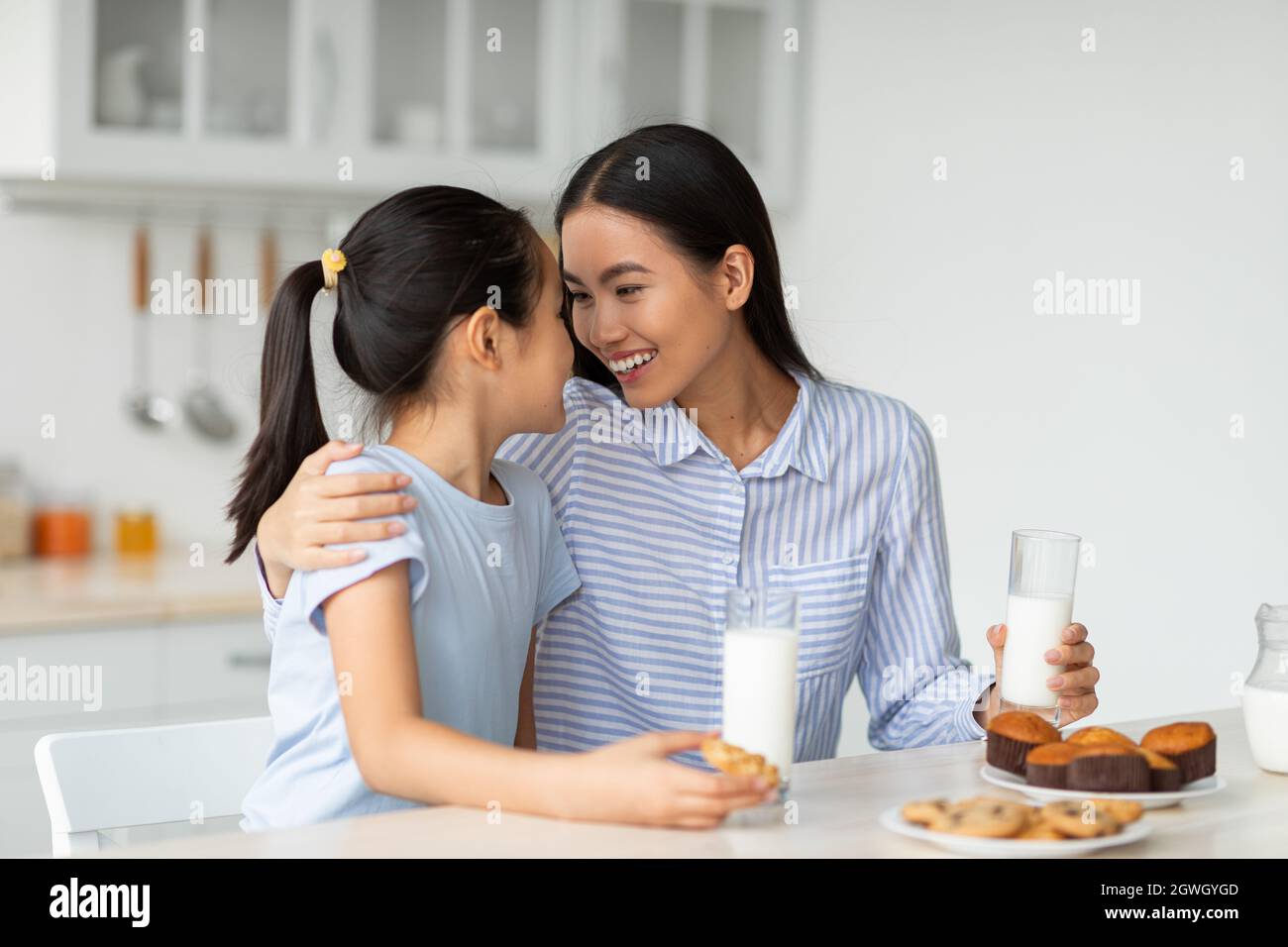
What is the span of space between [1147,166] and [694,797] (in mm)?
2030

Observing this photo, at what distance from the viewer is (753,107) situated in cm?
333

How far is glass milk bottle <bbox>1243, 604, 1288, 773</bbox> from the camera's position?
1.23 metres

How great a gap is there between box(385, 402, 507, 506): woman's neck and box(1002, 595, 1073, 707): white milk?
21.1 inches

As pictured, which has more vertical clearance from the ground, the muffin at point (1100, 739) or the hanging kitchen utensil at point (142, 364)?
the hanging kitchen utensil at point (142, 364)

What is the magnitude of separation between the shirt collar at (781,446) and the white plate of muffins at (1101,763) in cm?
56

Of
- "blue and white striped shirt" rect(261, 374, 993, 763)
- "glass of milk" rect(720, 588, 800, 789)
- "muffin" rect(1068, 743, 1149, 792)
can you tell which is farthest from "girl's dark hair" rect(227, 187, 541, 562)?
"muffin" rect(1068, 743, 1149, 792)

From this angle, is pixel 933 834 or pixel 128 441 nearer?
pixel 933 834

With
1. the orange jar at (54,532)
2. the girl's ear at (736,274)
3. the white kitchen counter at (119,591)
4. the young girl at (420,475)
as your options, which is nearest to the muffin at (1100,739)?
the young girl at (420,475)

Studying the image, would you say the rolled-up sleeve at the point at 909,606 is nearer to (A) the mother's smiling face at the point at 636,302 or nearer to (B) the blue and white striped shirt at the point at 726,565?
(B) the blue and white striped shirt at the point at 726,565

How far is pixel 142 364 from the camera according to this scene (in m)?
3.21

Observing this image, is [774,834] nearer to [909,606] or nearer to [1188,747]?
[1188,747]

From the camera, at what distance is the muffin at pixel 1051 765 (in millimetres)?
1080

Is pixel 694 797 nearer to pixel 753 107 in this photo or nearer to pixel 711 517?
pixel 711 517
